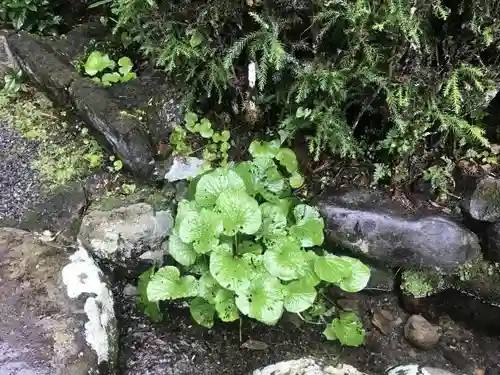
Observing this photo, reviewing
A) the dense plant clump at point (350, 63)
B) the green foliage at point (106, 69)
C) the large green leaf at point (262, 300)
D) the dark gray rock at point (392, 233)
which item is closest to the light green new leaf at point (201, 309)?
the large green leaf at point (262, 300)

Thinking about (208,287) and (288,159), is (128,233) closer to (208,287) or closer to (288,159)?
(208,287)

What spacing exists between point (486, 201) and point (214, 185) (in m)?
1.55

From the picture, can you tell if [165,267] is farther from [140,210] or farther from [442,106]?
[442,106]

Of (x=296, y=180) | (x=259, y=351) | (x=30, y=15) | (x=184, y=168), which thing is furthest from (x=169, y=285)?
(x=30, y=15)

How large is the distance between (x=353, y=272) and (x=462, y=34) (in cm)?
137

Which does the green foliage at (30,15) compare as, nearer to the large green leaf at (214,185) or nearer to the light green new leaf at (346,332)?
the large green leaf at (214,185)

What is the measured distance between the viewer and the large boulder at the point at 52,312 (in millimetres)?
2473

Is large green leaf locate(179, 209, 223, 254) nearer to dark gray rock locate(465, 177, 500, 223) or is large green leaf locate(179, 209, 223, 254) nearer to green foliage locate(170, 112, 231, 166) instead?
green foliage locate(170, 112, 231, 166)

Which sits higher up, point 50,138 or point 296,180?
point 296,180

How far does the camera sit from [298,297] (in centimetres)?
282

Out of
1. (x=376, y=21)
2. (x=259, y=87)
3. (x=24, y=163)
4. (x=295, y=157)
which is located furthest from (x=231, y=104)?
(x=24, y=163)

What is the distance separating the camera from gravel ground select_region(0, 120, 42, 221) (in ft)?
10.6

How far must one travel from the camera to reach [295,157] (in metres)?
3.25

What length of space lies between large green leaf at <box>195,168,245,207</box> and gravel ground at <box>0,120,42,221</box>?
108 cm
